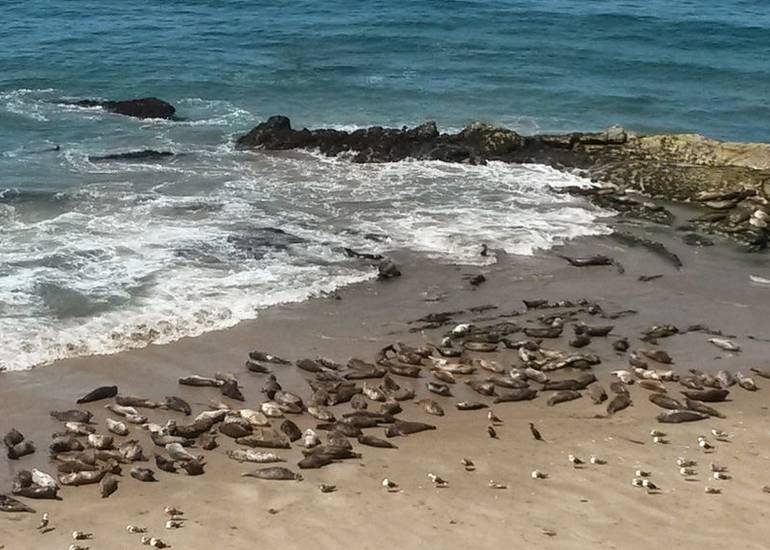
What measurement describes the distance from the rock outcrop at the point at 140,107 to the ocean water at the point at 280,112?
0.58 m

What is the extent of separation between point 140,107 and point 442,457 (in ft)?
63.8

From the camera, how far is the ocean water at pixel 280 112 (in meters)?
15.0

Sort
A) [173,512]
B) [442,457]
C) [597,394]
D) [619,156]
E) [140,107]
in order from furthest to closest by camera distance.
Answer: [140,107]
[619,156]
[597,394]
[442,457]
[173,512]

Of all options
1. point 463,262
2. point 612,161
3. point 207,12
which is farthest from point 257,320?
point 207,12

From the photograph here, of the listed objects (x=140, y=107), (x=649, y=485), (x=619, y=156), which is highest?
(x=140, y=107)

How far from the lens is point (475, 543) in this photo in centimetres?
836

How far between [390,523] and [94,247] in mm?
9590

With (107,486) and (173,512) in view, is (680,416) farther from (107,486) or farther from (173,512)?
(107,486)

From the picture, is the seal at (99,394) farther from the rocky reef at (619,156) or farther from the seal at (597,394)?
the rocky reef at (619,156)

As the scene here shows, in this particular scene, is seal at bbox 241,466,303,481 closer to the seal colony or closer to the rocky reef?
the seal colony

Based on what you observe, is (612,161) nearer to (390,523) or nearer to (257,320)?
(257,320)

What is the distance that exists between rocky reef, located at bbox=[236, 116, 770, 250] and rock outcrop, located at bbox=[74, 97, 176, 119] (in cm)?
398

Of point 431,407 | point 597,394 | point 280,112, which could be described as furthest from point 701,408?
point 280,112

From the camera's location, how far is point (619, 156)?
2186 cm
